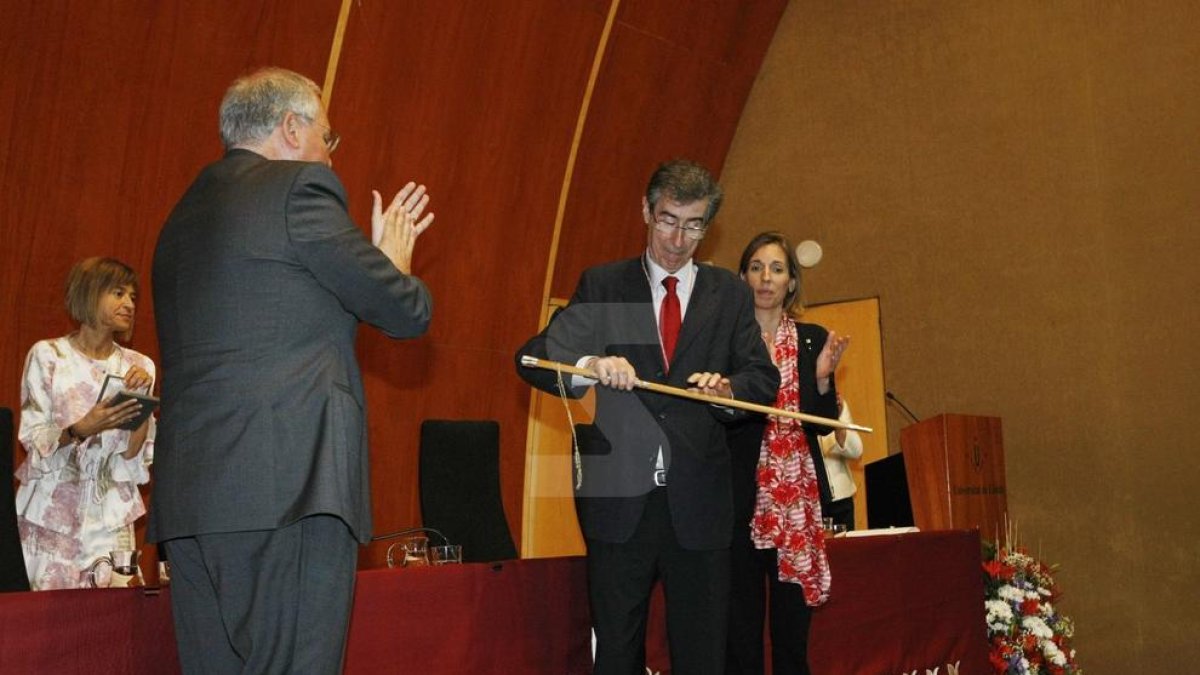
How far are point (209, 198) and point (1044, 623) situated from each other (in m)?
3.52

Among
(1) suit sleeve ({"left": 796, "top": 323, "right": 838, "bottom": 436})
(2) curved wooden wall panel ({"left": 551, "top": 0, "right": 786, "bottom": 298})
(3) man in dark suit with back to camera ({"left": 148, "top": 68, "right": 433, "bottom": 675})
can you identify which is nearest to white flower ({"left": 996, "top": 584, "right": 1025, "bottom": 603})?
(1) suit sleeve ({"left": 796, "top": 323, "right": 838, "bottom": 436})

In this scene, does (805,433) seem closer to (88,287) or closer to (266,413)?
(266,413)

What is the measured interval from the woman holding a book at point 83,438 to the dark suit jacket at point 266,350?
1.54 m

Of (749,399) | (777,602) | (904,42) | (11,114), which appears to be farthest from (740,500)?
(904,42)

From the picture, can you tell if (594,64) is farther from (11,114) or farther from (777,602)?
(777,602)

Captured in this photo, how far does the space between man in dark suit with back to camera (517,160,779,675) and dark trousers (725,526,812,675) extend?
0.46 metres

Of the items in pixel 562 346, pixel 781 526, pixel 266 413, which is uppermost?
pixel 562 346

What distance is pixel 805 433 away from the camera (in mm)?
3240

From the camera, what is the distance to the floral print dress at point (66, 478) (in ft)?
11.4

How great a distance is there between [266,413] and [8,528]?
138 centimetres

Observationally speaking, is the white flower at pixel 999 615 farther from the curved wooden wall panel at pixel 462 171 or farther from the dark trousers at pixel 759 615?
the curved wooden wall panel at pixel 462 171

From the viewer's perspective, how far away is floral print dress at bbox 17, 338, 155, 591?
3.48 m

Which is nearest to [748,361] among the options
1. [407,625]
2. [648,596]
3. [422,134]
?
[648,596]

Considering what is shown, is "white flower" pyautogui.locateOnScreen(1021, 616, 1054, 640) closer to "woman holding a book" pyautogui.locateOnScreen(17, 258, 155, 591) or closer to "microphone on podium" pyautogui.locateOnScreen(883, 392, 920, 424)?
"microphone on podium" pyautogui.locateOnScreen(883, 392, 920, 424)
